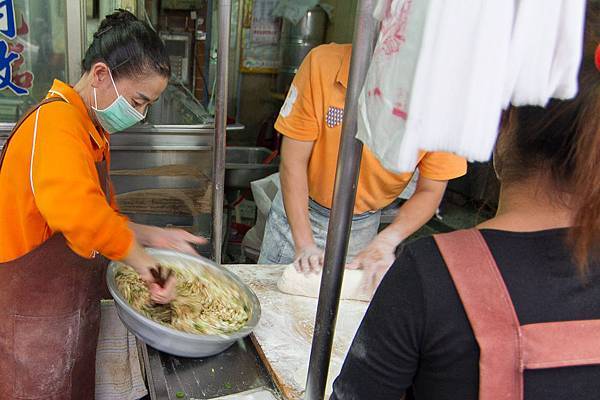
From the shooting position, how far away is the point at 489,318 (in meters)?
0.73

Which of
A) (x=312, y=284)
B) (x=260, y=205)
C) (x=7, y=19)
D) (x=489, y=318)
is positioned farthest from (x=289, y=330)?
(x=7, y=19)

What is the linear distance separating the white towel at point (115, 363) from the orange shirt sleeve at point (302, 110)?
1.04m

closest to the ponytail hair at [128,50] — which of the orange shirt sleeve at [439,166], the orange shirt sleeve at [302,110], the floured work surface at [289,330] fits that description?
the orange shirt sleeve at [302,110]

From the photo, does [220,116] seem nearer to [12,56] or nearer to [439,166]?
[439,166]

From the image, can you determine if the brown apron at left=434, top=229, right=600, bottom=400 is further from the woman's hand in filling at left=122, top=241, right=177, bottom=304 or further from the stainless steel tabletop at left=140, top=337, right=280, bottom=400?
the woman's hand in filling at left=122, top=241, right=177, bottom=304

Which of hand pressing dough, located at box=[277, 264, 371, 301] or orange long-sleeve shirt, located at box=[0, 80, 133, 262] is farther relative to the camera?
hand pressing dough, located at box=[277, 264, 371, 301]

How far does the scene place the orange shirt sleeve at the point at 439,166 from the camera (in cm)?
209

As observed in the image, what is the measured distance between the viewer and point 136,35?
1815mm

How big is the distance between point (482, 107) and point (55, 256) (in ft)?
5.23

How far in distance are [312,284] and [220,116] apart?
0.82 meters

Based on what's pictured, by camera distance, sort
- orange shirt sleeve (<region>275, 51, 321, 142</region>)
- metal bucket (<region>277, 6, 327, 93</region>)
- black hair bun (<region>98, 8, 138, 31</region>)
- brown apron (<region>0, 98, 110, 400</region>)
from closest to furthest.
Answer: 1. brown apron (<region>0, 98, 110, 400</region>)
2. black hair bun (<region>98, 8, 138, 31</region>)
3. orange shirt sleeve (<region>275, 51, 321, 142</region>)
4. metal bucket (<region>277, 6, 327, 93</region>)

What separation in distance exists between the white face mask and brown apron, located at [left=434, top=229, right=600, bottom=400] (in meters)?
1.45

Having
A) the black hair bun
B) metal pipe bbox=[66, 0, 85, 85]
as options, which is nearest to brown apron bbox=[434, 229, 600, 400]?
the black hair bun

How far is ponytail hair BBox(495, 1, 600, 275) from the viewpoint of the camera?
0.69m
